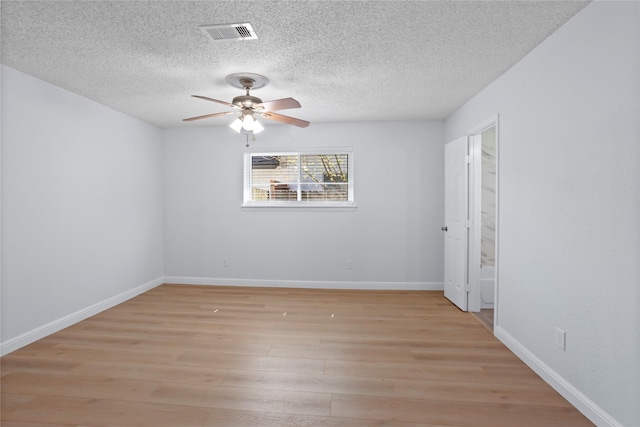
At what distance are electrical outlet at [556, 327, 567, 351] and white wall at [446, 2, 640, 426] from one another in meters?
0.03

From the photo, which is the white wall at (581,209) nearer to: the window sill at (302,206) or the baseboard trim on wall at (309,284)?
the baseboard trim on wall at (309,284)

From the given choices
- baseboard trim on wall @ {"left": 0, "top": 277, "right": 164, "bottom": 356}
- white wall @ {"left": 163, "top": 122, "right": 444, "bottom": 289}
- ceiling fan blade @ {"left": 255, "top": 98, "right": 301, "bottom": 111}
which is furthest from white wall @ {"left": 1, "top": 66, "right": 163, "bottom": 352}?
ceiling fan blade @ {"left": 255, "top": 98, "right": 301, "bottom": 111}

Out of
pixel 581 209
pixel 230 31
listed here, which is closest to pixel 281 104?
pixel 230 31

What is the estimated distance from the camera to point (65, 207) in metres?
3.27

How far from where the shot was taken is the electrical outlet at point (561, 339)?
2.08 m

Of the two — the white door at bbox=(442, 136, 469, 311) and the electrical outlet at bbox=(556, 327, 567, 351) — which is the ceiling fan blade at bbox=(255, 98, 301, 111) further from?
the electrical outlet at bbox=(556, 327, 567, 351)

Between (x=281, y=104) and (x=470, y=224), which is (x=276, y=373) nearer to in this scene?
(x=281, y=104)

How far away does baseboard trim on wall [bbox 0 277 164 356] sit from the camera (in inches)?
107

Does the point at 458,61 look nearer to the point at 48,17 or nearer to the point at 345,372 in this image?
the point at 345,372

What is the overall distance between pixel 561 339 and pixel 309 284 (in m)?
3.16

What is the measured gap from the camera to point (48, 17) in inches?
78.5

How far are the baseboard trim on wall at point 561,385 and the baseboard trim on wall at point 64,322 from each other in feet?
13.6

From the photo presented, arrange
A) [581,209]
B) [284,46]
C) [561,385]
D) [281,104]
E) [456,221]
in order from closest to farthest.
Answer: [581,209] < [561,385] < [284,46] < [281,104] < [456,221]

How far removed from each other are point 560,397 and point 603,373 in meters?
0.41
